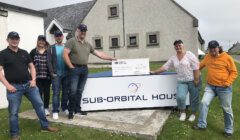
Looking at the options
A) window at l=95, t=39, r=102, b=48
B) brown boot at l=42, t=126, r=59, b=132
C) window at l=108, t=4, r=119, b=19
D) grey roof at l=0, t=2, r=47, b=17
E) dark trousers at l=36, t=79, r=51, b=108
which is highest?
window at l=108, t=4, r=119, b=19

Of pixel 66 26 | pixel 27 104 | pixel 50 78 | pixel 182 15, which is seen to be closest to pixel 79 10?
pixel 66 26

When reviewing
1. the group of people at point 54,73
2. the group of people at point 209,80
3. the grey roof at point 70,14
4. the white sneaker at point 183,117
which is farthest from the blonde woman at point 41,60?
the grey roof at point 70,14

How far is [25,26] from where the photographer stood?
65.4 ft

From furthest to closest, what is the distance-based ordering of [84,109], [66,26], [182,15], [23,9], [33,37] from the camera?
[66,26] → [182,15] → [33,37] → [23,9] → [84,109]

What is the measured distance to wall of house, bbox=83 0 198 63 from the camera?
89.3 ft

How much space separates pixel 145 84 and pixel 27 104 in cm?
412

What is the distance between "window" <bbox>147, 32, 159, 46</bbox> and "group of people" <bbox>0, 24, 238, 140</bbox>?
21.9m

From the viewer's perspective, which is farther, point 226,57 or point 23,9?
point 23,9

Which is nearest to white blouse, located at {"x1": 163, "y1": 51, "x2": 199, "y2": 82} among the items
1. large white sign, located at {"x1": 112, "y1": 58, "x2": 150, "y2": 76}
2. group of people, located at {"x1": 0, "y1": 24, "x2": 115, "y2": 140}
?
large white sign, located at {"x1": 112, "y1": 58, "x2": 150, "y2": 76}

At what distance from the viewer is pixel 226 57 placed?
5.95 metres

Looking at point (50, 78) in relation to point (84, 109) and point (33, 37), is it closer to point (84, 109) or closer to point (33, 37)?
point (84, 109)

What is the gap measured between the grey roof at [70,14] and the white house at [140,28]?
4.71 ft

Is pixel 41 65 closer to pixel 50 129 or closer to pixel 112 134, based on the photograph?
pixel 50 129

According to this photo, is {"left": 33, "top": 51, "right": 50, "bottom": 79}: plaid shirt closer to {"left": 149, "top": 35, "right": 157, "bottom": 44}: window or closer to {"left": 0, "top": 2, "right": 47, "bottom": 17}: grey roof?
{"left": 0, "top": 2, "right": 47, "bottom": 17}: grey roof
